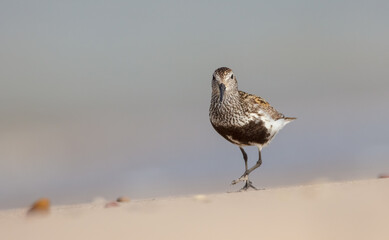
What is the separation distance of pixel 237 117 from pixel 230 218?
10.7 feet

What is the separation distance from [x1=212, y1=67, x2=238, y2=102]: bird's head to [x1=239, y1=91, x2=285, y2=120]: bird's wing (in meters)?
0.25

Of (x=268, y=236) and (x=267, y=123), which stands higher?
(x=267, y=123)

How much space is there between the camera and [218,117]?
936 cm

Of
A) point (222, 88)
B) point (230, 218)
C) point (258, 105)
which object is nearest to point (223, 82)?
point (222, 88)

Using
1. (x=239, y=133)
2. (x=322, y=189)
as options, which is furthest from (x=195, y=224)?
(x=239, y=133)

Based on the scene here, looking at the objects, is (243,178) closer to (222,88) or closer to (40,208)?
(222,88)

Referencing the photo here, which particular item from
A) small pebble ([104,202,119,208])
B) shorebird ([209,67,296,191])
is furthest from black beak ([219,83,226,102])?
small pebble ([104,202,119,208])

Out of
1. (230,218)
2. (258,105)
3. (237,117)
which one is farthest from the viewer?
(258,105)

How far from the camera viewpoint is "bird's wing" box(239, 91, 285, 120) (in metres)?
9.53

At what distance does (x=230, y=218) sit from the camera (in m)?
6.17

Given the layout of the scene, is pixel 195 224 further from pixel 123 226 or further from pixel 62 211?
pixel 62 211

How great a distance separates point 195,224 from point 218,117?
138 inches

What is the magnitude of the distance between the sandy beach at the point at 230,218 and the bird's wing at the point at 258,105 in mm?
2362

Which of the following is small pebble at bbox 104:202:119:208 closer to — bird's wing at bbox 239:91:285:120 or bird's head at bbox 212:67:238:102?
bird's head at bbox 212:67:238:102
